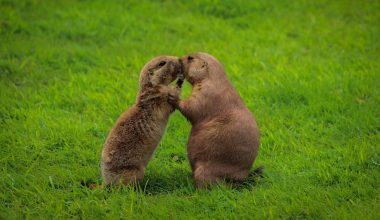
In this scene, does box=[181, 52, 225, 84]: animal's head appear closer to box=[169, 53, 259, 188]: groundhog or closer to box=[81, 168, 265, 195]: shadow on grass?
box=[169, 53, 259, 188]: groundhog

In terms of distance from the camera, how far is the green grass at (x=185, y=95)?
546 cm

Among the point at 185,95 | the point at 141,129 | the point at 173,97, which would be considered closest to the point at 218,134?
the point at 173,97

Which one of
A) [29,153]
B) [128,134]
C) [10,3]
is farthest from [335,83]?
[10,3]

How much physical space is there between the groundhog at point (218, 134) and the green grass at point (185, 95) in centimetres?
18

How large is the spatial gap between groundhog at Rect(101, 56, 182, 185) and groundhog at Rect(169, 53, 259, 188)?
0.69 feet

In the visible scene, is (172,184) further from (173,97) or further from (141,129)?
(173,97)

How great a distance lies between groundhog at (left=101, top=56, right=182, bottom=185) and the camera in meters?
5.64

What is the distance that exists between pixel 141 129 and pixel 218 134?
74 cm

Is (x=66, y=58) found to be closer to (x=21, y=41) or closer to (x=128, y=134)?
(x=21, y=41)

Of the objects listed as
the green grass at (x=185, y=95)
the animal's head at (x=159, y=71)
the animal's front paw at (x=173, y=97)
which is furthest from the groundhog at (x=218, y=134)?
the animal's head at (x=159, y=71)

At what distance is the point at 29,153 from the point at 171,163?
5.06 ft

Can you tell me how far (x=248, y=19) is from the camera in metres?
10.4

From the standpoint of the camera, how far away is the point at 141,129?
5.74m

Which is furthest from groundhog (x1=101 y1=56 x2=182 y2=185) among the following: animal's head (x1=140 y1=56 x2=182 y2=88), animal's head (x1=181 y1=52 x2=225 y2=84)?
animal's head (x1=181 y1=52 x2=225 y2=84)
